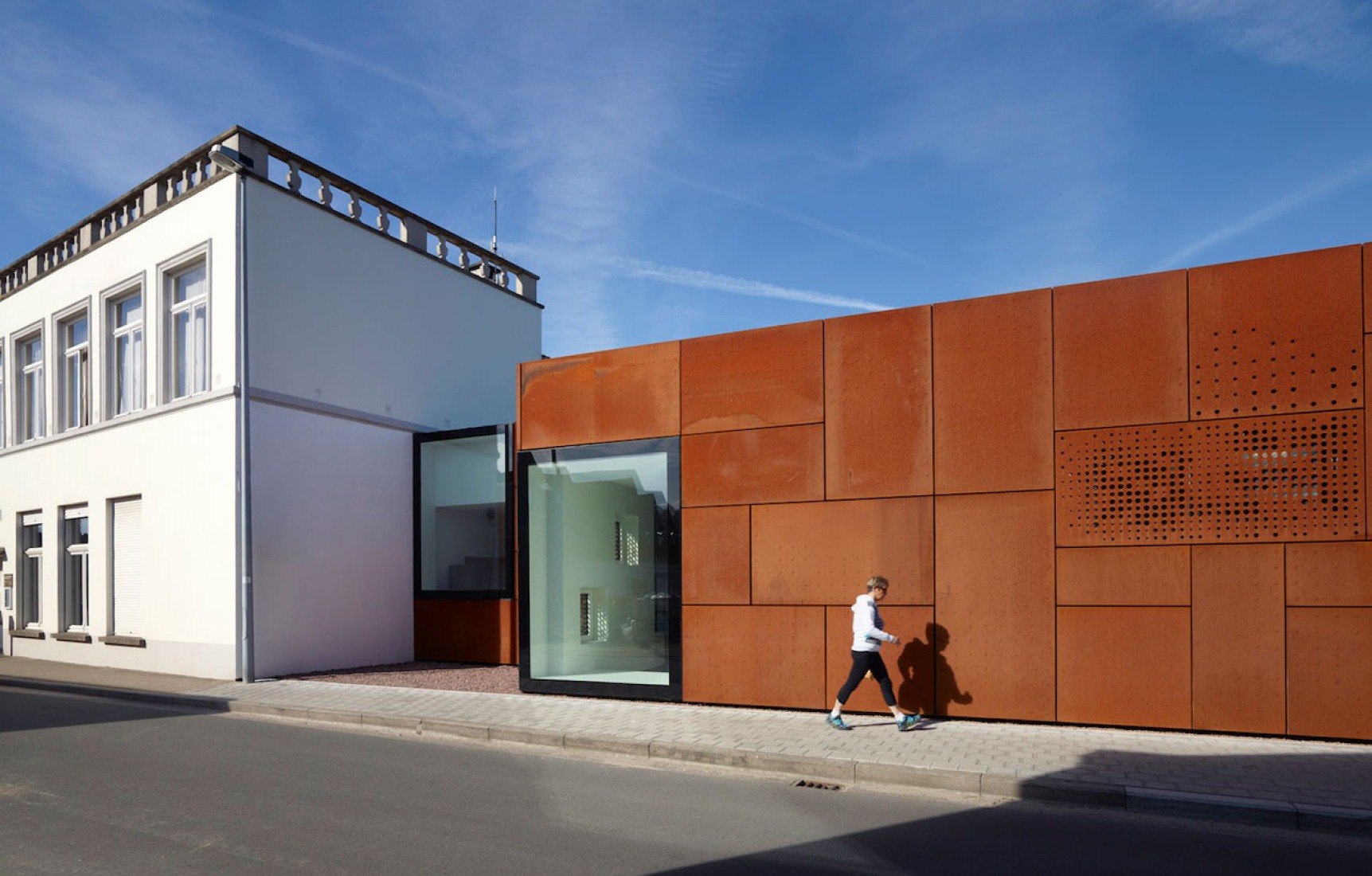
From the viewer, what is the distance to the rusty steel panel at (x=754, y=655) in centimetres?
1060

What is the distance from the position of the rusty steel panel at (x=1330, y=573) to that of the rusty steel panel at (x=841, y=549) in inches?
130

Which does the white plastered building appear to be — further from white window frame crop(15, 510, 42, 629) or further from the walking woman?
the walking woman

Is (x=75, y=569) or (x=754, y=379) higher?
(x=754, y=379)

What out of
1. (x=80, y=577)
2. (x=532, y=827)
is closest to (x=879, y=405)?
(x=532, y=827)

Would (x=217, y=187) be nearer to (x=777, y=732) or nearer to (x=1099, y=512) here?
(x=777, y=732)

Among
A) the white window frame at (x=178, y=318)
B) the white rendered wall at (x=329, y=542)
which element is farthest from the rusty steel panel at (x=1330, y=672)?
the white window frame at (x=178, y=318)

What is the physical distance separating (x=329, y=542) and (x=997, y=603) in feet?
36.7

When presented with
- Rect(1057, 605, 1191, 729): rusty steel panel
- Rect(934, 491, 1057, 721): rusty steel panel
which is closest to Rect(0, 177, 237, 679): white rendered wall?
Rect(934, 491, 1057, 721): rusty steel panel

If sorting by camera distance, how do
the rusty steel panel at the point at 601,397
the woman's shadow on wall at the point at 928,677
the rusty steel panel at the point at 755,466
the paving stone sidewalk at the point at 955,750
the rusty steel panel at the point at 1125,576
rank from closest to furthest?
the paving stone sidewalk at the point at 955,750, the rusty steel panel at the point at 1125,576, the woman's shadow on wall at the point at 928,677, the rusty steel panel at the point at 755,466, the rusty steel panel at the point at 601,397

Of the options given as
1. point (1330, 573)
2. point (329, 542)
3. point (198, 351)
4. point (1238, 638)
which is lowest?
point (1238, 638)

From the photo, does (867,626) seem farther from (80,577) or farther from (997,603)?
(80,577)

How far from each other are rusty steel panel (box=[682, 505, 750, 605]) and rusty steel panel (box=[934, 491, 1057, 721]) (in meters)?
2.29

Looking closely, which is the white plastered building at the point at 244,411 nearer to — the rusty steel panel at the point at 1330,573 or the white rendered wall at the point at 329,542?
the white rendered wall at the point at 329,542

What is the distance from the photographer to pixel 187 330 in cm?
1669
